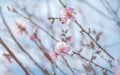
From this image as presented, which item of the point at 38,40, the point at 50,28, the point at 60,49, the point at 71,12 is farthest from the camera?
the point at 50,28

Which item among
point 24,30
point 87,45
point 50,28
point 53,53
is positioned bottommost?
point 53,53

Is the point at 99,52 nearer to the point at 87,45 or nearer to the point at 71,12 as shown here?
the point at 87,45

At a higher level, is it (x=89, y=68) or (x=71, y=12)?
(x=71, y=12)

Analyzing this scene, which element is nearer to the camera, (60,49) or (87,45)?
(60,49)

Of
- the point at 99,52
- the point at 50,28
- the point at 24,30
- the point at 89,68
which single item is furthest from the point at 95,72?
the point at 50,28

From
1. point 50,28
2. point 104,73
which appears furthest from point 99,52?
point 50,28

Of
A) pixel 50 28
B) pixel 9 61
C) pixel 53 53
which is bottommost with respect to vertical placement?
pixel 9 61

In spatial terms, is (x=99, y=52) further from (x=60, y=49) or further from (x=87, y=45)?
(x=60, y=49)

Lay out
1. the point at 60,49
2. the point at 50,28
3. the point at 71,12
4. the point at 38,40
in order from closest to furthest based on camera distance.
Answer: the point at 38,40 → the point at 60,49 → the point at 71,12 → the point at 50,28

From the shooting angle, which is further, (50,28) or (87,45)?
(50,28)
